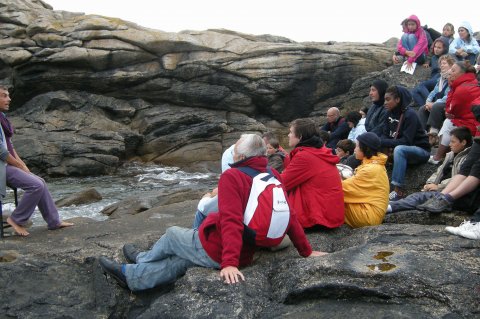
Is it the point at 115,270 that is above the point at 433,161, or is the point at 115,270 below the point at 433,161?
below

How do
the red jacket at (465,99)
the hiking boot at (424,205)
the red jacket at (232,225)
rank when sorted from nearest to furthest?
the red jacket at (232,225) → the hiking boot at (424,205) → the red jacket at (465,99)

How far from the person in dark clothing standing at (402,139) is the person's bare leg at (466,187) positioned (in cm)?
267

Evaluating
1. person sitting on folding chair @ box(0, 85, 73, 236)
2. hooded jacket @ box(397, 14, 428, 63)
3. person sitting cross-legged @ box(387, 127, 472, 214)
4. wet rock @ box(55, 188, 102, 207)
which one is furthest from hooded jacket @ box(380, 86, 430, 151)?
wet rock @ box(55, 188, 102, 207)

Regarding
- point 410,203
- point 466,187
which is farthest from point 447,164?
point 466,187

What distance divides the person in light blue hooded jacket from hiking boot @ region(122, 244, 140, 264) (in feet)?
45.6

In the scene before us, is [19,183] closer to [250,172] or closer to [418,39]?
[250,172]

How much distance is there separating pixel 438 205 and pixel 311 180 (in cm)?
219

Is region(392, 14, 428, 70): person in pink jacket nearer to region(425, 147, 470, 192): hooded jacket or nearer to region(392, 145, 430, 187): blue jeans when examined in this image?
region(392, 145, 430, 187): blue jeans

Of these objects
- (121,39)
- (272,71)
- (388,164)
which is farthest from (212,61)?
(388,164)

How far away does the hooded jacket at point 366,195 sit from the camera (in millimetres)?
7492

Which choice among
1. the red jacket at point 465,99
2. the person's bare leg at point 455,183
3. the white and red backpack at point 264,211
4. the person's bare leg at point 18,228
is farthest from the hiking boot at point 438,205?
the person's bare leg at point 18,228

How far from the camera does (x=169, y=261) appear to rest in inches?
227

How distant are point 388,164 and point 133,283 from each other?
742cm

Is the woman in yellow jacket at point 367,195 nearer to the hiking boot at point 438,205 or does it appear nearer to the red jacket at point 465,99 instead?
the hiking boot at point 438,205
